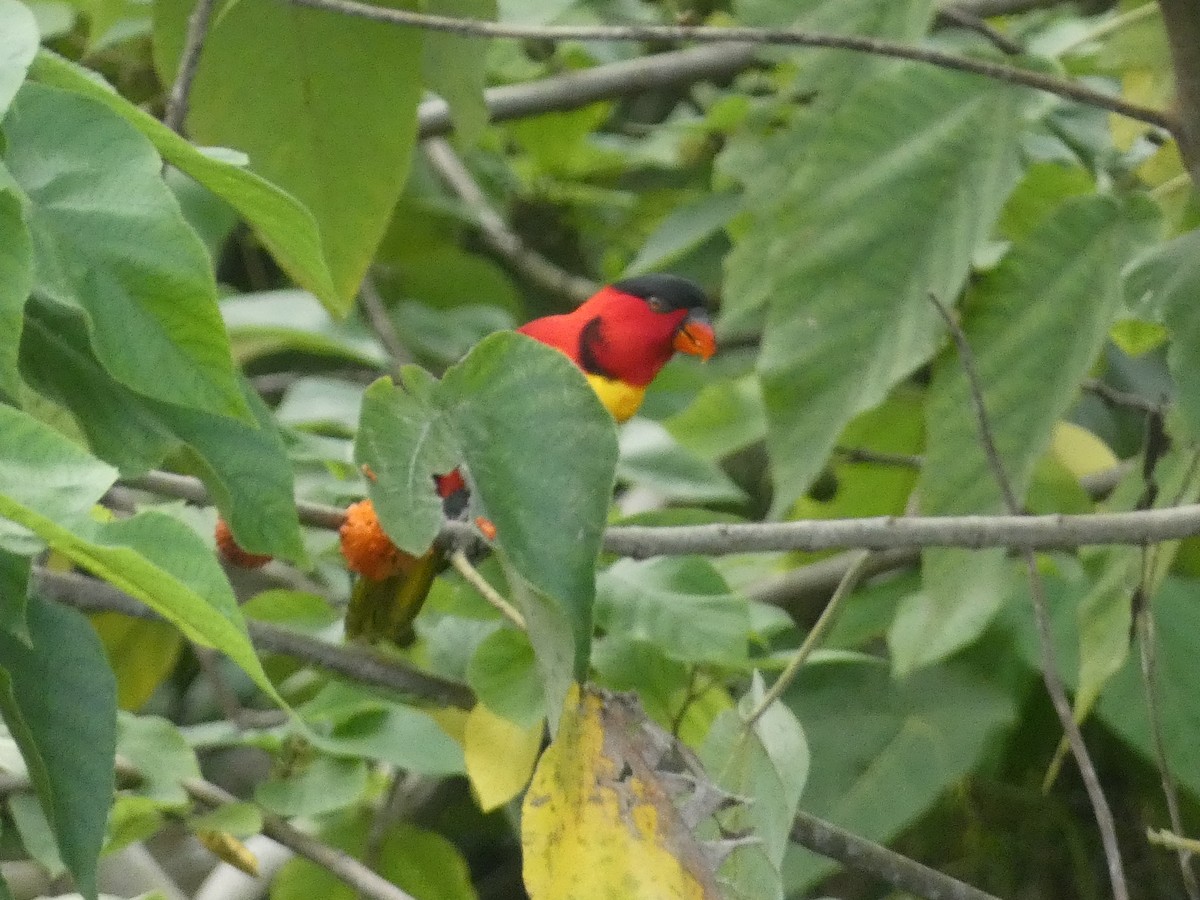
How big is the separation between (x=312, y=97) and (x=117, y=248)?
49 centimetres

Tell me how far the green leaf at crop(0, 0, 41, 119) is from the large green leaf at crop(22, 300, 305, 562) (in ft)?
0.33

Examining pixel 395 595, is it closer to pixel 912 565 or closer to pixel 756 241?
pixel 756 241

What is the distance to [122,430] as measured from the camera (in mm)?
485

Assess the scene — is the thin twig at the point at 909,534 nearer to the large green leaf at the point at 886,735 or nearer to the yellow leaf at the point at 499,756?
the yellow leaf at the point at 499,756

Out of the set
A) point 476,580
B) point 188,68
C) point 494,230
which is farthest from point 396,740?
point 494,230

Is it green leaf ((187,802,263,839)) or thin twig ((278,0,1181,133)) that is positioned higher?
thin twig ((278,0,1181,133))

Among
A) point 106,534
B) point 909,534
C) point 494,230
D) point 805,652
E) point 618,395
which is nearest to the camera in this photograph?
point 106,534

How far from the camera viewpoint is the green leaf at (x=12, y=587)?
38cm

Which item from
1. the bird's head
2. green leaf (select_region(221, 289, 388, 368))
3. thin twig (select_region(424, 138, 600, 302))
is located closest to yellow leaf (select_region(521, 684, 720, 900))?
green leaf (select_region(221, 289, 388, 368))

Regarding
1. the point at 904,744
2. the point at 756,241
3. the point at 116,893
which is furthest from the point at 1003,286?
the point at 116,893

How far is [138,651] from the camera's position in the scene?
1311 millimetres

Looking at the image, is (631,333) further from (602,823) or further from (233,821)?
(602,823)

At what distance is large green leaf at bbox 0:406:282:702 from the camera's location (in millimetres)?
334

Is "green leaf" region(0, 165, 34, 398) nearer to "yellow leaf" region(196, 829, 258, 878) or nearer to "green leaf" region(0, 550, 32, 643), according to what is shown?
"green leaf" region(0, 550, 32, 643)
